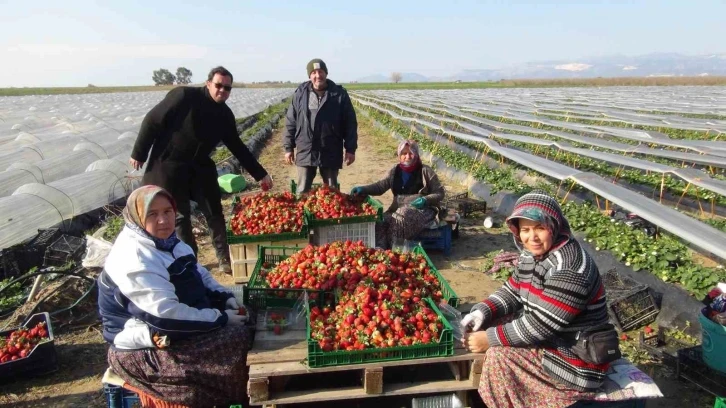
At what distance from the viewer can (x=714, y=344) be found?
3.43 metres

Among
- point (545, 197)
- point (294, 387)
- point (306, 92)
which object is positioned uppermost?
point (306, 92)

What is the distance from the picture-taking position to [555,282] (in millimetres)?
2609

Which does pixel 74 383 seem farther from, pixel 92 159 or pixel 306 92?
pixel 92 159

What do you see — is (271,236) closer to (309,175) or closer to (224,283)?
(224,283)

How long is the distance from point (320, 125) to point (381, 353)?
12.9ft

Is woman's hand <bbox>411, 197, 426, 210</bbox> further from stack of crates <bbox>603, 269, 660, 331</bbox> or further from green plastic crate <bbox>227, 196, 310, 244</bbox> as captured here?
stack of crates <bbox>603, 269, 660, 331</bbox>

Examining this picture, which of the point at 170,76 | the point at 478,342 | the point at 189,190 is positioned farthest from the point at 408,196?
the point at 170,76

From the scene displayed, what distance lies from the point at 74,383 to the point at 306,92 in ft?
13.5

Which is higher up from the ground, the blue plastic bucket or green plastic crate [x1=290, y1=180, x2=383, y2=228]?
green plastic crate [x1=290, y1=180, x2=383, y2=228]

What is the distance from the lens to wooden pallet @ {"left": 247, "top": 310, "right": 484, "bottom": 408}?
9.41ft

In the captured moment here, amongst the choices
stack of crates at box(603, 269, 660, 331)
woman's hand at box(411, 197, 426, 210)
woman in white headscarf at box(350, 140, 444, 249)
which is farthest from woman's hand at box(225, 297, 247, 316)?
stack of crates at box(603, 269, 660, 331)

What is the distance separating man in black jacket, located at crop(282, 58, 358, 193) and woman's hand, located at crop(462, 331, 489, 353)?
3.72 m

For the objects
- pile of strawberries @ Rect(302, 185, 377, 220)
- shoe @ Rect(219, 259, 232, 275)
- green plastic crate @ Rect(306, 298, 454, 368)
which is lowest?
shoe @ Rect(219, 259, 232, 275)

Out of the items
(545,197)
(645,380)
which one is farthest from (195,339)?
(645,380)
